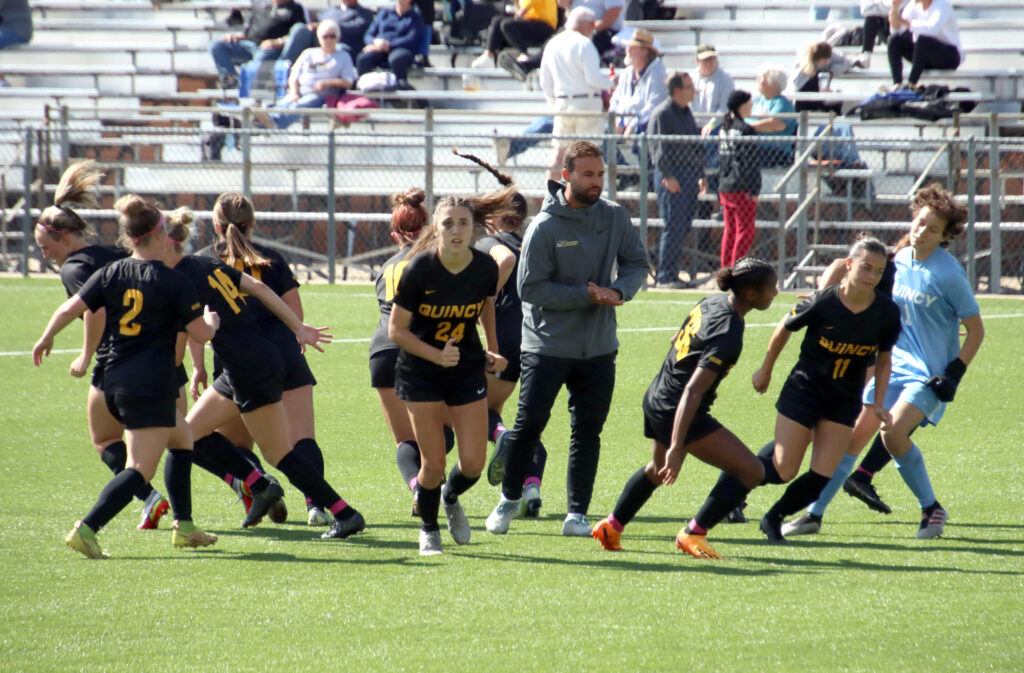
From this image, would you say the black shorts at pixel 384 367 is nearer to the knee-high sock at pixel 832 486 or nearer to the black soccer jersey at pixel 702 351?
the black soccer jersey at pixel 702 351

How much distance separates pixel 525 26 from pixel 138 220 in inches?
558

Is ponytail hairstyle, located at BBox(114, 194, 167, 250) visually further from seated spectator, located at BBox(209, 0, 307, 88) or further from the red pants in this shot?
seated spectator, located at BBox(209, 0, 307, 88)

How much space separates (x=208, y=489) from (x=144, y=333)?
1.97 m

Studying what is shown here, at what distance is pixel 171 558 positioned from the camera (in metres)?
5.50

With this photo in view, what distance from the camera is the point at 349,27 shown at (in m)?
19.2

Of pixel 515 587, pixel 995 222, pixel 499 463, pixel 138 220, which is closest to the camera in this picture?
pixel 515 587

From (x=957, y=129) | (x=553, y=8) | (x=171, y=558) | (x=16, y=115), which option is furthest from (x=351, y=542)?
(x=16, y=115)

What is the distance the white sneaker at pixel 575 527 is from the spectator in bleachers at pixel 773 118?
32.3 ft

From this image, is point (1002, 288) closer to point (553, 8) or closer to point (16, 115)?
point (553, 8)

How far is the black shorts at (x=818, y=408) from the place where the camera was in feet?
18.7

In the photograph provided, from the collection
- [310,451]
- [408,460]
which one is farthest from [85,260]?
[408,460]

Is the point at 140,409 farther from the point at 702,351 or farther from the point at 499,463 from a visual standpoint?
the point at 702,351

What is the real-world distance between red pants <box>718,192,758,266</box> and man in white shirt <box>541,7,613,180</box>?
6.84 ft

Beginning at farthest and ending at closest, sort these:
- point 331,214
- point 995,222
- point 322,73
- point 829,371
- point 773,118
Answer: point 322,73
point 331,214
point 773,118
point 995,222
point 829,371
